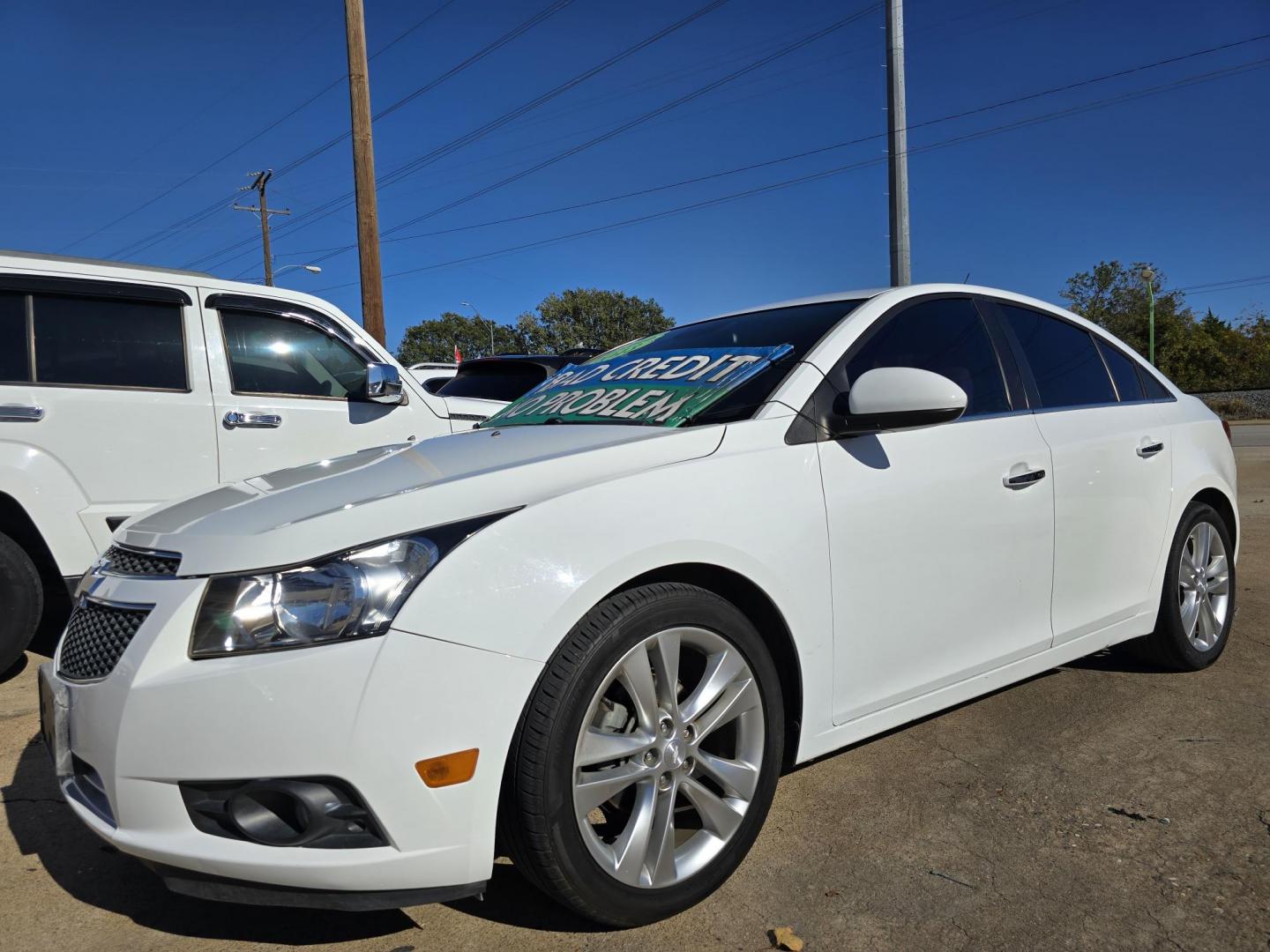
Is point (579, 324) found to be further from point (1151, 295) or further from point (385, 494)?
point (385, 494)

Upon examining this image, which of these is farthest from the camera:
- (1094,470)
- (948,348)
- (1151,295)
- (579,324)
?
(579,324)

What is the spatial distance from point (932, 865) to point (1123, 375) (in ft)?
8.04

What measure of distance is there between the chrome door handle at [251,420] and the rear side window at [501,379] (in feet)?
10.9

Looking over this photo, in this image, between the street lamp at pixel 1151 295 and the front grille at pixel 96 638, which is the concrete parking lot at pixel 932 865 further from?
the street lamp at pixel 1151 295

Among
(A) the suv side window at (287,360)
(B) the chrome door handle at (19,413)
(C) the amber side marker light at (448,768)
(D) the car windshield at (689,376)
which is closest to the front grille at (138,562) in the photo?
(C) the amber side marker light at (448,768)

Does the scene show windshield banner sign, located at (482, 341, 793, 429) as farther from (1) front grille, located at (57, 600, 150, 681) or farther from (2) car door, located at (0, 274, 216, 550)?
(2) car door, located at (0, 274, 216, 550)

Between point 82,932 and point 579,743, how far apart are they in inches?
52.9

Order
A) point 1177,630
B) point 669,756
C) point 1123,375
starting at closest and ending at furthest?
1. point 669,756
2. point 1177,630
3. point 1123,375

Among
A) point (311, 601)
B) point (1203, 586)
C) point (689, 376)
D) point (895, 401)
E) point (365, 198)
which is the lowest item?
point (1203, 586)

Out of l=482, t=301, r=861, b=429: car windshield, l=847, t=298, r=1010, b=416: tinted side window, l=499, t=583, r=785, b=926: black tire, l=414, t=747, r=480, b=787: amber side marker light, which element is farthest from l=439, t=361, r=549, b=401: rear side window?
l=414, t=747, r=480, b=787: amber side marker light

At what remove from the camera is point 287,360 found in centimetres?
516

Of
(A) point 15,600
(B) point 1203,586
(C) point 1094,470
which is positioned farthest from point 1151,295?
(A) point 15,600

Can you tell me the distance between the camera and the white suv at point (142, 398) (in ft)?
13.9

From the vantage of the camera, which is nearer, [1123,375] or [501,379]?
[1123,375]
